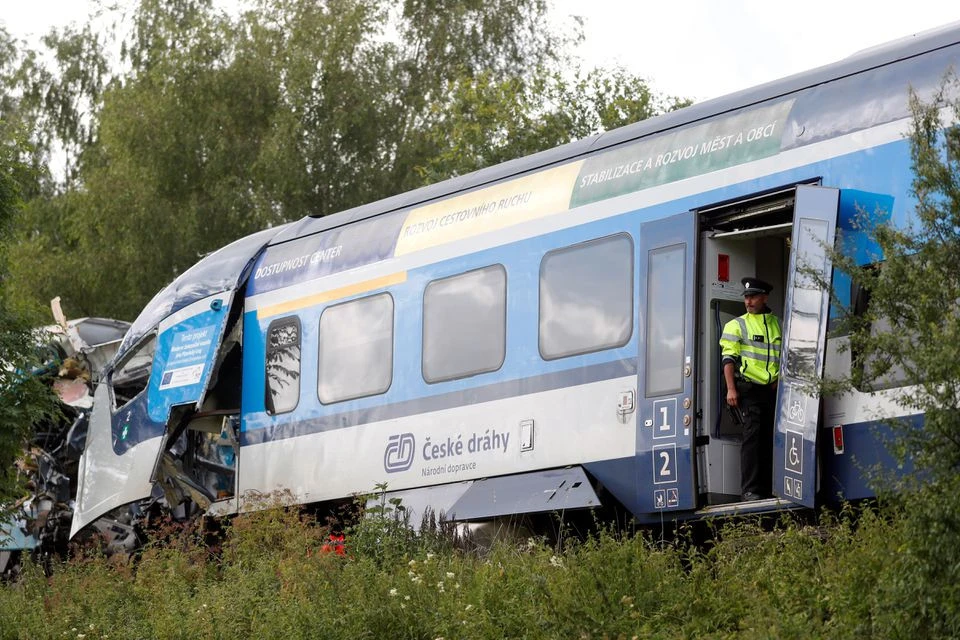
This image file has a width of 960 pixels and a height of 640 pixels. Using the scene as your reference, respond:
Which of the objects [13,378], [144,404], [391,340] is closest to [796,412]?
[391,340]

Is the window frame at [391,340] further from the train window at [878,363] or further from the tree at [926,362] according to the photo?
the tree at [926,362]

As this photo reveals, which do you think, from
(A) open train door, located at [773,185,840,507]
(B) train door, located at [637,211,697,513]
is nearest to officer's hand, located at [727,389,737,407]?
(B) train door, located at [637,211,697,513]

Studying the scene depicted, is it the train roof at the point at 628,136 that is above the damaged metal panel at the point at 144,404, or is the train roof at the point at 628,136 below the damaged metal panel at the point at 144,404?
above

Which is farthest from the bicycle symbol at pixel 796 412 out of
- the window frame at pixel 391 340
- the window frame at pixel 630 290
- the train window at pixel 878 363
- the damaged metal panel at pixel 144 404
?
the damaged metal panel at pixel 144 404

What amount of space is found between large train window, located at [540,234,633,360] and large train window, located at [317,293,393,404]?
200 cm

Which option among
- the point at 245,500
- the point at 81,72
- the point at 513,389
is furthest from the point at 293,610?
the point at 81,72

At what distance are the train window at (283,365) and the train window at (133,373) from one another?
6.13ft

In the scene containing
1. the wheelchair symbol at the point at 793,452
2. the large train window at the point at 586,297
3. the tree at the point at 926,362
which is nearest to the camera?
the tree at the point at 926,362

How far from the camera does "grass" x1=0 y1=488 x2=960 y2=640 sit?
6758mm

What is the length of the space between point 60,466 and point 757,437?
10.4 m

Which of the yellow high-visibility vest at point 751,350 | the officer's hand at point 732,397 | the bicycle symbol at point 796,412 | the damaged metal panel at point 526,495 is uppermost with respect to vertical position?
the yellow high-visibility vest at point 751,350

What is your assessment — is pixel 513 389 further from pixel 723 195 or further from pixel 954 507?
pixel 954 507

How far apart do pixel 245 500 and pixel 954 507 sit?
860 centimetres

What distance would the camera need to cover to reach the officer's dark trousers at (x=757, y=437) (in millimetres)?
9633
